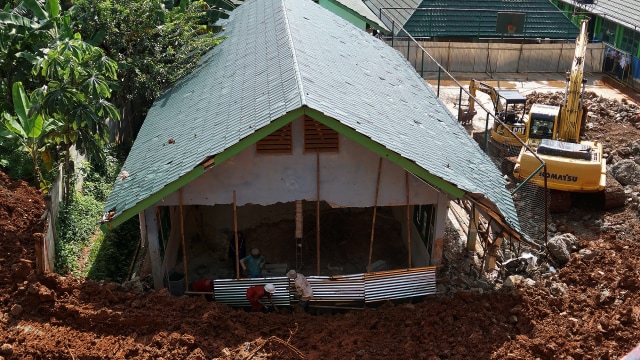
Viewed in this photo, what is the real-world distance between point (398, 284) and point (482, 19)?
90.7 ft

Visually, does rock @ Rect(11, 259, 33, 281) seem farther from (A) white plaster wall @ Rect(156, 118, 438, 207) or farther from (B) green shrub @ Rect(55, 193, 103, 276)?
(A) white plaster wall @ Rect(156, 118, 438, 207)

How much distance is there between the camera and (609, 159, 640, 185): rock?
74.2 ft

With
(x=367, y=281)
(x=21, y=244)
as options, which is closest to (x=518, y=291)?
(x=367, y=281)

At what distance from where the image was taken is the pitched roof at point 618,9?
36.6 meters

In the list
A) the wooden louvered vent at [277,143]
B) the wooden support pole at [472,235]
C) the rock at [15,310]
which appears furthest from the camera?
the wooden support pole at [472,235]

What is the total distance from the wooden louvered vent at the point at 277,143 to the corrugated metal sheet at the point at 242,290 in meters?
2.81

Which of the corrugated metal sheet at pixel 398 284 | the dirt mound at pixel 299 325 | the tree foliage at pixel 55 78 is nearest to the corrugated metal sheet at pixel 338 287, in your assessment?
the corrugated metal sheet at pixel 398 284

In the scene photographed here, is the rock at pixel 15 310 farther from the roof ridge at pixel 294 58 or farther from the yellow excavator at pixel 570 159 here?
the yellow excavator at pixel 570 159

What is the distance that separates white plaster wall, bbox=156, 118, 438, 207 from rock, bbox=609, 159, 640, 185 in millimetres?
10617

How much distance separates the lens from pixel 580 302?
15.1 meters

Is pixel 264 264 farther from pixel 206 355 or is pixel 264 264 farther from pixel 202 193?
pixel 206 355

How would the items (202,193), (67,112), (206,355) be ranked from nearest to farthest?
1. (206,355)
2. (202,193)
3. (67,112)

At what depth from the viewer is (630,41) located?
1496 inches

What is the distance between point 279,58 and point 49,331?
344 inches
